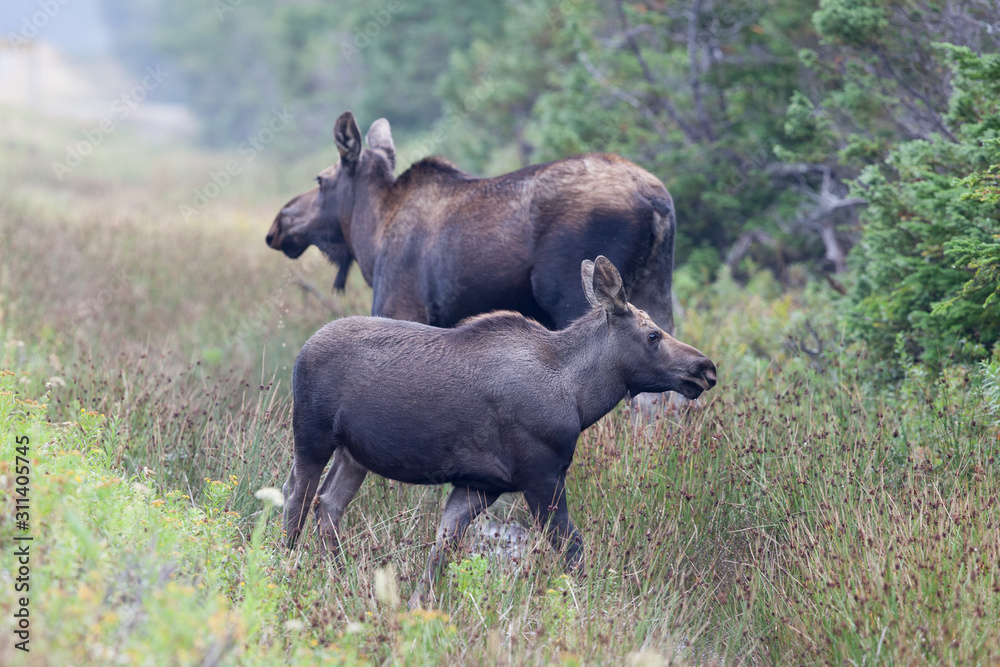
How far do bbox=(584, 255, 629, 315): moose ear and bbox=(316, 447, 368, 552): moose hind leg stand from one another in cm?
162

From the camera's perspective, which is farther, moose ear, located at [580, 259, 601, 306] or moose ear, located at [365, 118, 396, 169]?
moose ear, located at [365, 118, 396, 169]

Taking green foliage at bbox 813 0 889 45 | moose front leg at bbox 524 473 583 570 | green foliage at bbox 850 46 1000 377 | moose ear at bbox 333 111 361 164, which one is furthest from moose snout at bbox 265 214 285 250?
green foliage at bbox 813 0 889 45

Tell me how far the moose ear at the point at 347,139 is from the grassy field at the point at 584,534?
1.90m

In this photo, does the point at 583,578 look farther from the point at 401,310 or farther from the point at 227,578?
the point at 401,310

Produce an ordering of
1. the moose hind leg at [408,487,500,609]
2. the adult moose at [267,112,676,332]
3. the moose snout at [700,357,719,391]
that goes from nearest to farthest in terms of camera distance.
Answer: the moose hind leg at [408,487,500,609] < the moose snout at [700,357,719,391] < the adult moose at [267,112,676,332]

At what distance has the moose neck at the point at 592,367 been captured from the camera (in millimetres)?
4914

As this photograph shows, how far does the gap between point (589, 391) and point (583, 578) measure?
97 centimetres

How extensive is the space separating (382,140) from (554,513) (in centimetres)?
415

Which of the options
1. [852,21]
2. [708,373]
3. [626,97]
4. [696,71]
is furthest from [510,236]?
[626,97]

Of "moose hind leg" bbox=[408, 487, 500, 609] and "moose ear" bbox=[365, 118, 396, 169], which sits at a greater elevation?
"moose ear" bbox=[365, 118, 396, 169]

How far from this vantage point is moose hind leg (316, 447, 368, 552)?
204 inches

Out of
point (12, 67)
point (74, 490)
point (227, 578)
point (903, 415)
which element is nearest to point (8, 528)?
point (74, 490)

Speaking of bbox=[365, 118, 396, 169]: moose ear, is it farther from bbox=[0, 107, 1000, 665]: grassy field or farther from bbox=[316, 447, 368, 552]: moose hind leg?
bbox=[316, 447, 368, 552]: moose hind leg

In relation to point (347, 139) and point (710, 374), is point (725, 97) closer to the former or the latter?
point (347, 139)
